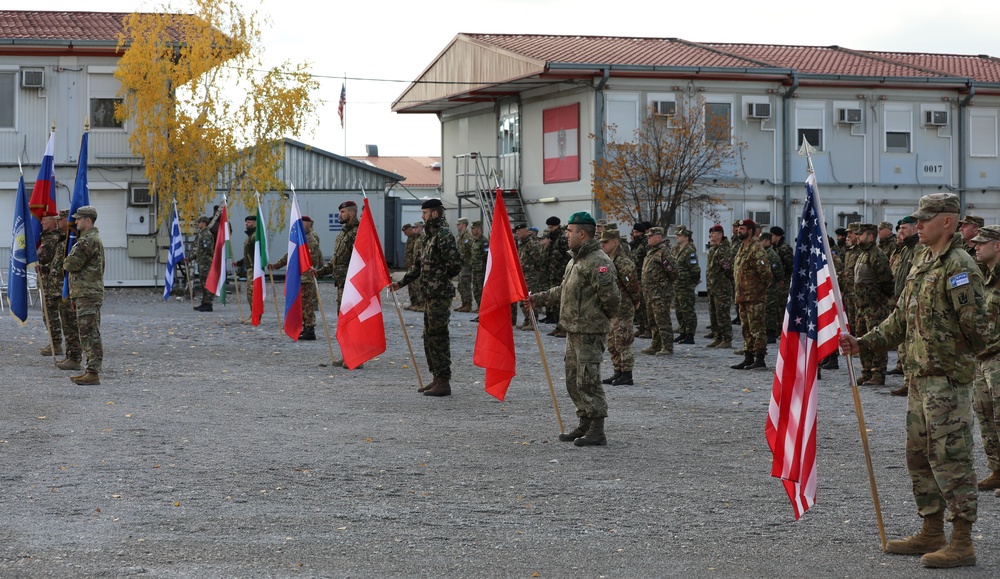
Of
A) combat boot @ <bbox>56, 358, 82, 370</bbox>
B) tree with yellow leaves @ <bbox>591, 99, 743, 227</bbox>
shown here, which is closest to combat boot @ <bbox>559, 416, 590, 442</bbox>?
combat boot @ <bbox>56, 358, 82, 370</bbox>

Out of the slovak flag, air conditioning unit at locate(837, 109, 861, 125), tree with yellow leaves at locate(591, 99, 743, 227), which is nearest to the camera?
the slovak flag

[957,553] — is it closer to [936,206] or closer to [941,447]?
[941,447]

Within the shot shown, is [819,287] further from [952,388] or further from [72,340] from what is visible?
[72,340]

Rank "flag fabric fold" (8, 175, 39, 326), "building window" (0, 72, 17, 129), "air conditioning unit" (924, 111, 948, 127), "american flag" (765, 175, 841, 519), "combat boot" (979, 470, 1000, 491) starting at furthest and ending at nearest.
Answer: "air conditioning unit" (924, 111, 948, 127)
"building window" (0, 72, 17, 129)
"flag fabric fold" (8, 175, 39, 326)
"combat boot" (979, 470, 1000, 491)
"american flag" (765, 175, 841, 519)

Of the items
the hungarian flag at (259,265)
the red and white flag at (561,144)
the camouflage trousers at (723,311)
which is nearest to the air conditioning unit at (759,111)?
the red and white flag at (561,144)

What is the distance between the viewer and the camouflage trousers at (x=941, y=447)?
6441 mm

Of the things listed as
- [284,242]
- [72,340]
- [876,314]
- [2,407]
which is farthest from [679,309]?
[284,242]

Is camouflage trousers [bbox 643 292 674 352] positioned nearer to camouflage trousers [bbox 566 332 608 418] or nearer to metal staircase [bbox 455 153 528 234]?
camouflage trousers [bbox 566 332 608 418]

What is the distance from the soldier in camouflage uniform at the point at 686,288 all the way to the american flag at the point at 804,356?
13.3 meters

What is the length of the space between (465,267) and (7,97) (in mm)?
15422

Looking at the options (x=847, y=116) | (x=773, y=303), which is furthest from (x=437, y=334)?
(x=847, y=116)

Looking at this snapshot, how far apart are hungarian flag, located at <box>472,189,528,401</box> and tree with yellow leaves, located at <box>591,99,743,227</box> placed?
20.2 m

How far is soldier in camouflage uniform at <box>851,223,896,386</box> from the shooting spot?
1536cm

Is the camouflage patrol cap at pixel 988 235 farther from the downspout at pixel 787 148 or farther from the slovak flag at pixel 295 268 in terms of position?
the downspout at pixel 787 148
